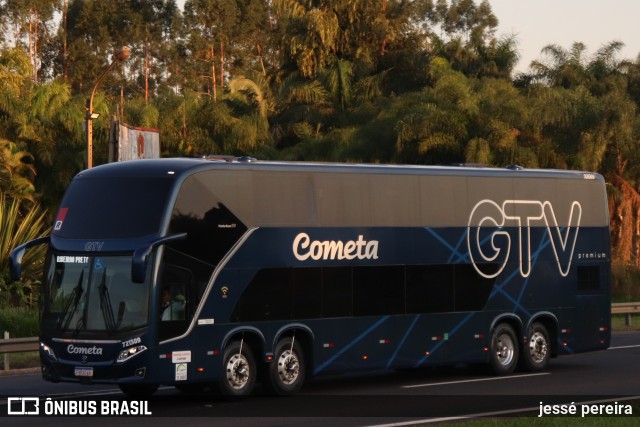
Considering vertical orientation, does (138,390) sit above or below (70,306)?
below

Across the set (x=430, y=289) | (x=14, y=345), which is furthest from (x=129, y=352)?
(x=14, y=345)

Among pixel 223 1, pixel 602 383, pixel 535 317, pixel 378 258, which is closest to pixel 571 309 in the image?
pixel 535 317

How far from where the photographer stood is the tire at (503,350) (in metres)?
23.0

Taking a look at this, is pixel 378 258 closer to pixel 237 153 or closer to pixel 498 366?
pixel 498 366

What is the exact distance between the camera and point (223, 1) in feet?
292

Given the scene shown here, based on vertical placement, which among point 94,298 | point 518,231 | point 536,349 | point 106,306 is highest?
point 518,231

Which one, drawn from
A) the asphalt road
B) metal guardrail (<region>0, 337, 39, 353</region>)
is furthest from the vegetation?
the asphalt road

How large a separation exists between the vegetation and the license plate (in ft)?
45.0

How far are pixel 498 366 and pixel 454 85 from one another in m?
29.6

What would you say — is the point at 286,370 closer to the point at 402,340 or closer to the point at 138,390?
the point at 138,390

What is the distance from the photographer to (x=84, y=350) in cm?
1759

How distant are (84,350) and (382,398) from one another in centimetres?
446

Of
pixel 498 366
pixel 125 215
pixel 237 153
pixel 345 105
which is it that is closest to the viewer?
pixel 125 215

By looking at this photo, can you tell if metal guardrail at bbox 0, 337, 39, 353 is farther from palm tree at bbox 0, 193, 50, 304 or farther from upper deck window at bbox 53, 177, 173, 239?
palm tree at bbox 0, 193, 50, 304
